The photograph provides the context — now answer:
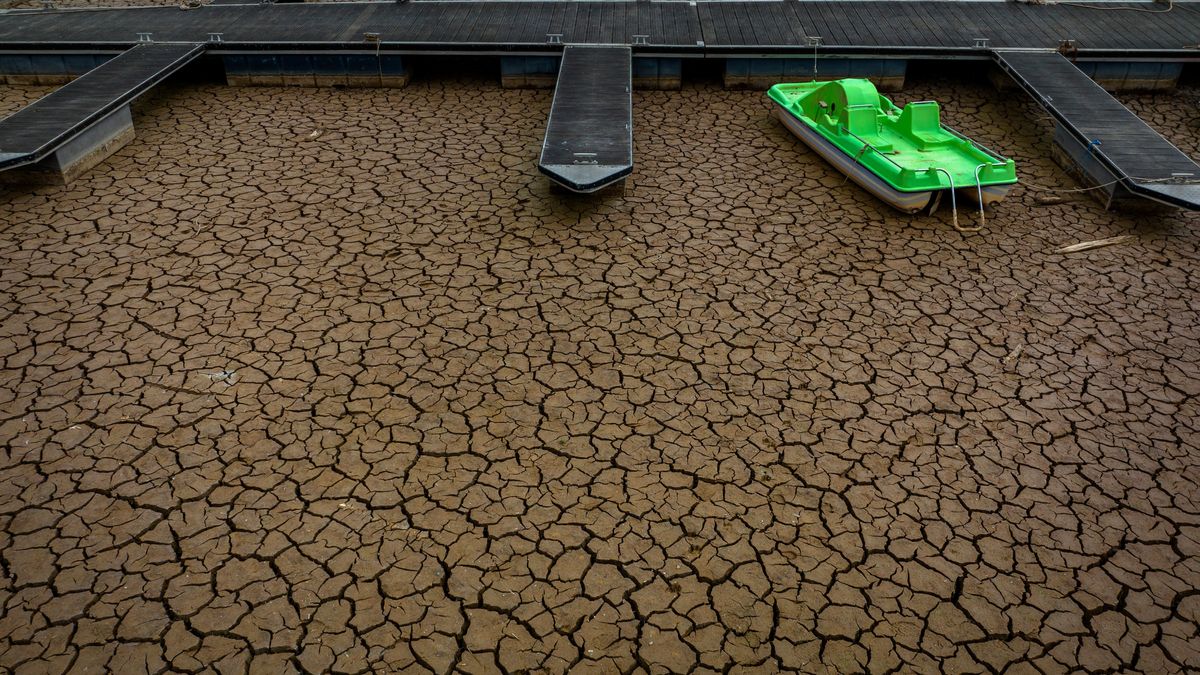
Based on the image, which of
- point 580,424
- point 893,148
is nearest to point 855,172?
point 893,148

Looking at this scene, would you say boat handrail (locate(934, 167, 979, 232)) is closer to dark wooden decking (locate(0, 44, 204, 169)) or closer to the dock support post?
the dock support post

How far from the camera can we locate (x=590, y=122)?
993 centimetres

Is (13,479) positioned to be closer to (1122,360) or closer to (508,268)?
(508,268)

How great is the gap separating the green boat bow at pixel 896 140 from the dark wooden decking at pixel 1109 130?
3.90 feet

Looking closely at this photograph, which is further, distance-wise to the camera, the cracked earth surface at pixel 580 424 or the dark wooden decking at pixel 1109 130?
the dark wooden decking at pixel 1109 130

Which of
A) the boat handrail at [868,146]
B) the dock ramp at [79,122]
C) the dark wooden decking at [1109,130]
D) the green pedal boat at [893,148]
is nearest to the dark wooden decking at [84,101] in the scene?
the dock ramp at [79,122]

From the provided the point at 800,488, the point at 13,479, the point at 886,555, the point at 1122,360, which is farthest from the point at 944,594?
the point at 13,479

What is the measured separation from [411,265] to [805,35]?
7.24m

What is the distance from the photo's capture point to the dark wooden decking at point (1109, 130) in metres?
8.86

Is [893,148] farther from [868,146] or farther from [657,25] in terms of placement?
[657,25]

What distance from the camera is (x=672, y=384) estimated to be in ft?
22.8

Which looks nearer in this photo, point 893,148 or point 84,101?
point 893,148

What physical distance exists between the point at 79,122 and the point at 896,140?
9266 millimetres

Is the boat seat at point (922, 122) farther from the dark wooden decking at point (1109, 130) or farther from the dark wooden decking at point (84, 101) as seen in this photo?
the dark wooden decking at point (84, 101)
